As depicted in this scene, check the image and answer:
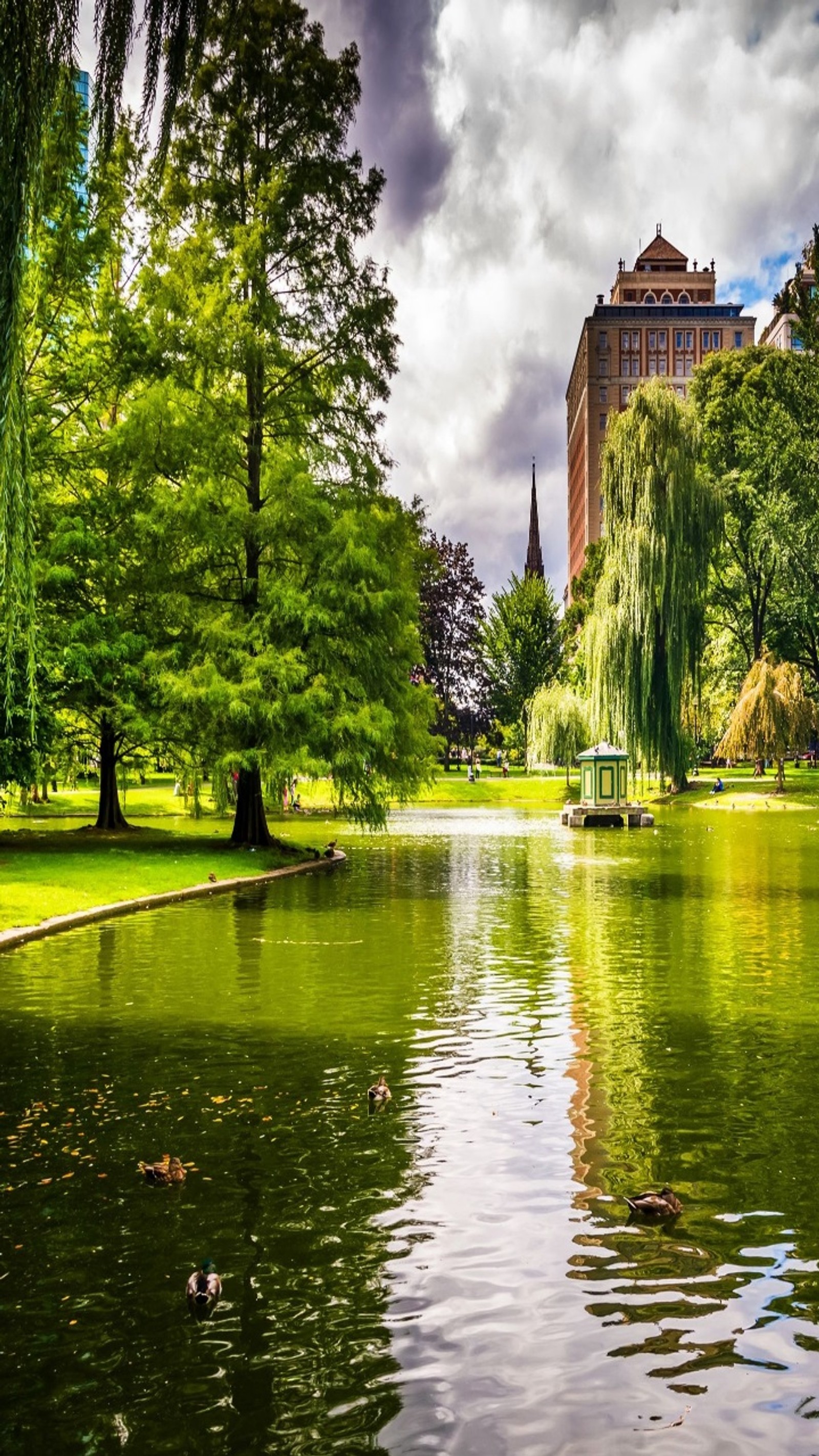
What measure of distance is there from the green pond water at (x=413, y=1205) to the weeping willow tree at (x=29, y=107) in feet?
12.0

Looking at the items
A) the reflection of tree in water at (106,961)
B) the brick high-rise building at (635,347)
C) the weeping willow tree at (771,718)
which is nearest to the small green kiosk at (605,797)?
the weeping willow tree at (771,718)

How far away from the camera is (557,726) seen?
64688mm

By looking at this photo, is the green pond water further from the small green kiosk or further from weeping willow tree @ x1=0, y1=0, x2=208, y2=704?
the small green kiosk

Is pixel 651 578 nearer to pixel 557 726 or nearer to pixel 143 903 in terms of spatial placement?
pixel 557 726

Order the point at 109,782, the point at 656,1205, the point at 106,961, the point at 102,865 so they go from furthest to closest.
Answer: the point at 109,782
the point at 102,865
the point at 106,961
the point at 656,1205

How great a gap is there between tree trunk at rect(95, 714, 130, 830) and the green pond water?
18.2 meters

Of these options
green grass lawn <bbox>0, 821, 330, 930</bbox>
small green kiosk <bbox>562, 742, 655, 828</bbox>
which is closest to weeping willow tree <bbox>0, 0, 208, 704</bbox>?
green grass lawn <bbox>0, 821, 330, 930</bbox>

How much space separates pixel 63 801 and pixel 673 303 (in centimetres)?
12869

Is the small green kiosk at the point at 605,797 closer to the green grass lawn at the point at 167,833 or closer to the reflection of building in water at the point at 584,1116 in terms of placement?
the green grass lawn at the point at 167,833

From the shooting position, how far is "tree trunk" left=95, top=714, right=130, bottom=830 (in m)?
32.5

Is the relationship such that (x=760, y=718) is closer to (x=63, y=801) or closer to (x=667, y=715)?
(x=667, y=715)

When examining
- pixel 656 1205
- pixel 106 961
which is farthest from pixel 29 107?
pixel 106 961

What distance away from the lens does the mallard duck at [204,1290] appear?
17.1 ft

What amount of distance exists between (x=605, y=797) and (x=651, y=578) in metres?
8.60
